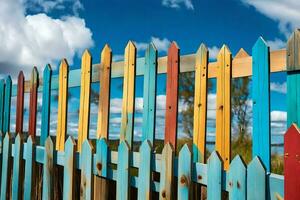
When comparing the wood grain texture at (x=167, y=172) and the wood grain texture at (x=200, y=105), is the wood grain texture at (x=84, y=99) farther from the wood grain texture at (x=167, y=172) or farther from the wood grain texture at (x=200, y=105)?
the wood grain texture at (x=200, y=105)

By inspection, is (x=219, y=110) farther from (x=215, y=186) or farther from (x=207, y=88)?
(x=215, y=186)

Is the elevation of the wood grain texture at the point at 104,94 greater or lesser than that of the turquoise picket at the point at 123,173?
greater

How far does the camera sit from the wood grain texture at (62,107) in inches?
176

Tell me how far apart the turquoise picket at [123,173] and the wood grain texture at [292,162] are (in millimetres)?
1349

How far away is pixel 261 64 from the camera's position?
284cm

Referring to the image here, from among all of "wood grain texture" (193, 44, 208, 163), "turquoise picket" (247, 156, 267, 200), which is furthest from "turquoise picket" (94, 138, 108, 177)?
"turquoise picket" (247, 156, 267, 200)

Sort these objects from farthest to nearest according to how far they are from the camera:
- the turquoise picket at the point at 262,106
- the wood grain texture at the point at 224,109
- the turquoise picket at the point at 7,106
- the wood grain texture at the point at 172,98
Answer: the turquoise picket at the point at 7,106 < the wood grain texture at the point at 172,98 < the wood grain texture at the point at 224,109 < the turquoise picket at the point at 262,106

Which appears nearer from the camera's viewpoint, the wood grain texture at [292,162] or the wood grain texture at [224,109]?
the wood grain texture at [292,162]

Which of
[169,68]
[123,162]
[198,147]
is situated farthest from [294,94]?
[123,162]

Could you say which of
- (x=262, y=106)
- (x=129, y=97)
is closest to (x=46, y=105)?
(x=129, y=97)

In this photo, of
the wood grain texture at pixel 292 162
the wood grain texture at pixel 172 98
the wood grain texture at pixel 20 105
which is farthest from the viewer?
the wood grain texture at pixel 20 105

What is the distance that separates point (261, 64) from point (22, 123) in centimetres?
320

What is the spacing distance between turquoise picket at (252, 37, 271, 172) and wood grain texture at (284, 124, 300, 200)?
355mm

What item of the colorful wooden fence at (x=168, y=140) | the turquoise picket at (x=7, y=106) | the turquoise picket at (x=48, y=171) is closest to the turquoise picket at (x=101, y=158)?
the colorful wooden fence at (x=168, y=140)
